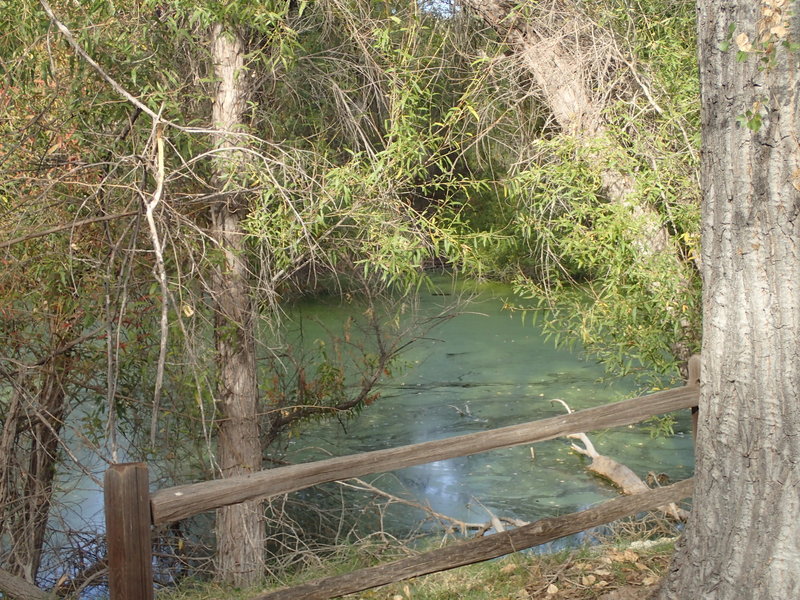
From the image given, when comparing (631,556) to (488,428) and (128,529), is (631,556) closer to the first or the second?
(128,529)

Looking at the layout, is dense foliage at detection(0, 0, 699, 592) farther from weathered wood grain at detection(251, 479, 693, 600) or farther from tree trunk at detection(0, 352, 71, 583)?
weathered wood grain at detection(251, 479, 693, 600)

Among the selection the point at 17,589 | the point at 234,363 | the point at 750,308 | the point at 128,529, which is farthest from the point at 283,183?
the point at 750,308

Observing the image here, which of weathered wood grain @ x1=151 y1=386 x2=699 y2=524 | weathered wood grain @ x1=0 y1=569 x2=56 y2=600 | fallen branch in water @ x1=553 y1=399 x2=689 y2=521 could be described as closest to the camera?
weathered wood grain @ x1=151 y1=386 x2=699 y2=524

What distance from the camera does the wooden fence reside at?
9.54 ft

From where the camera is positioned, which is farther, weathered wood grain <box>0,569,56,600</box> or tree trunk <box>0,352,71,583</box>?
tree trunk <box>0,352,71,583</box>

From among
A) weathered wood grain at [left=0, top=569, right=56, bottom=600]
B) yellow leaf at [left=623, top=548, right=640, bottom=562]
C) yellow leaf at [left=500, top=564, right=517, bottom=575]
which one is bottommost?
weathered wood grain at [left=0, top=569, right=56, bottom=600]

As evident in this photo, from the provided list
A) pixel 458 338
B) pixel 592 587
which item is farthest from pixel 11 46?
pixel 458 338

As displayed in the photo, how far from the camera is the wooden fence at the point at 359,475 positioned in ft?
9.54

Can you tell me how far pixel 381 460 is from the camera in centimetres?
337

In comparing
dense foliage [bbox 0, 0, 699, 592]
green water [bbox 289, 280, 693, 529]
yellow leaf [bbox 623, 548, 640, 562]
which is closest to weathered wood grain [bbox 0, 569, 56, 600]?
dense foliage [bbox 0, 0, 699, 592]

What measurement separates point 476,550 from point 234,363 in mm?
4083

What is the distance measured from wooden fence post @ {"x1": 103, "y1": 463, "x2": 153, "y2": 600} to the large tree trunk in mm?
1875

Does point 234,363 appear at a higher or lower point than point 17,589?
higher

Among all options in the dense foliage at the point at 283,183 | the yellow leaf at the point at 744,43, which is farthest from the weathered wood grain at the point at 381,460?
the dense foliage at the point at 283,183
